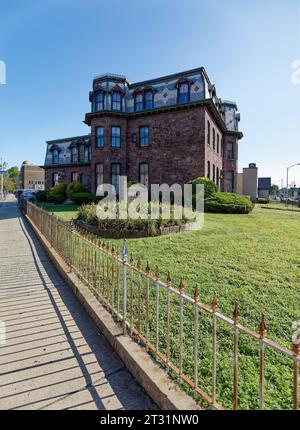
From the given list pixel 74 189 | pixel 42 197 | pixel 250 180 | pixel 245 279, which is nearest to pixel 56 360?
pixel 245 279

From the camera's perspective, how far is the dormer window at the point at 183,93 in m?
22.2

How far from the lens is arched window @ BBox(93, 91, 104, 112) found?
1001 inches

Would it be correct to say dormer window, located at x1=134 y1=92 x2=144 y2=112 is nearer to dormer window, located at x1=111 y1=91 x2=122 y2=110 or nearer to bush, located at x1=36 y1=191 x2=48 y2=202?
dormer window, located at x1=111 y1=91 x2=122 y2=110

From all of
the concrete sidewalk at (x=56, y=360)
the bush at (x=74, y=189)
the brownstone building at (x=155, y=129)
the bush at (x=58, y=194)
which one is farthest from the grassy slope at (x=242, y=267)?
the bush at (x=58, y=194)

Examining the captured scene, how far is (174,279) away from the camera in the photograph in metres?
5.31

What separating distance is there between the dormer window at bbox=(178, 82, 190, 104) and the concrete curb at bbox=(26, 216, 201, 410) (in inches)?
833

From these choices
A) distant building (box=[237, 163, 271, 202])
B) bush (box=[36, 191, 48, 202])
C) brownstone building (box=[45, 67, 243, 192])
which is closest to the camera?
brownstone building (box=[45, 67, 243, 192])

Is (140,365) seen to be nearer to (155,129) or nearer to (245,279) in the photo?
(245,279)

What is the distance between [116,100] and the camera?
25562 millimetres

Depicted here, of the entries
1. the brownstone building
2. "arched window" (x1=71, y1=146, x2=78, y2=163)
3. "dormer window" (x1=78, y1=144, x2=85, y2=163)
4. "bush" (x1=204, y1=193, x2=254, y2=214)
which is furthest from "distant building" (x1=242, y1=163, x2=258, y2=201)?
"bush" (x1=204, y1=193, x2=254, y2=214)

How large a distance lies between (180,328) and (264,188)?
Result: 2259 inches

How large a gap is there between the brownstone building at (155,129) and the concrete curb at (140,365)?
61.9 ft
